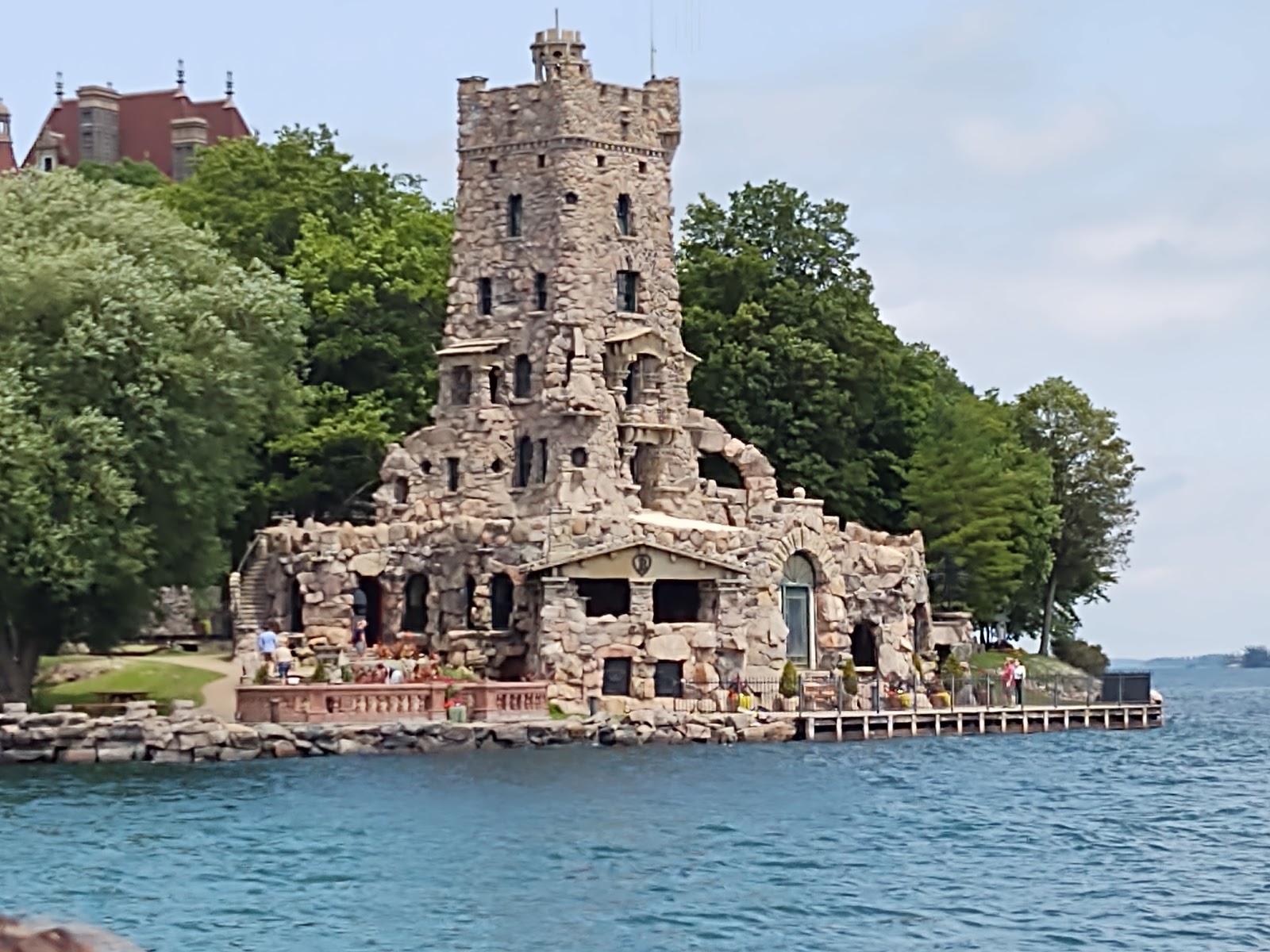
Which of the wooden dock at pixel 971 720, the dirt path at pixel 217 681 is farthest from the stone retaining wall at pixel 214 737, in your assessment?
the wooden dock at pixel 971 720

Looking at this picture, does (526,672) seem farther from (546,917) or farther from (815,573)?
(546,917)

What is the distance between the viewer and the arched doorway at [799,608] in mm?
82688

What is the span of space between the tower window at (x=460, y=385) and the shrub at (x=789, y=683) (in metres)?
13.2

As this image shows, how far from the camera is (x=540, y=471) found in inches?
3250

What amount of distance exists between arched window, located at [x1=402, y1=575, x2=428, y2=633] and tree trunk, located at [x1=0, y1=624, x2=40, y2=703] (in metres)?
13.4

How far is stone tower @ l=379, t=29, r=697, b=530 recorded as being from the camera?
82.8 meters

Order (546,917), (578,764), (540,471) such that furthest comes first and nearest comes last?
1. (540,471)
2. (578,764)
3. (546,917)

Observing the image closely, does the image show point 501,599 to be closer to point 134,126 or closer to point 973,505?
point 973,505

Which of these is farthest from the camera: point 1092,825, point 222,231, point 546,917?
point 222,231

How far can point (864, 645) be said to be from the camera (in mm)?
86062

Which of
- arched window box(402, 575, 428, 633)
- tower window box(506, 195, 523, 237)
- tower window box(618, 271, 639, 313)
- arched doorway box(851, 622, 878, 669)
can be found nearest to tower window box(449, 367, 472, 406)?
tower window box(506, 195, 523, 237)

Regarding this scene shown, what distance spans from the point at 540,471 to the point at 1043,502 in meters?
25.0

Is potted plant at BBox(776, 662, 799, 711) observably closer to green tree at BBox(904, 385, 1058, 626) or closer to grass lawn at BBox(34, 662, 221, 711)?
grass lawn at BBox(34, 662, 221, 711)

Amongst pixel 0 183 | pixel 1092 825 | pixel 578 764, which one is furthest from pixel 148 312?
pixel 1092 825
